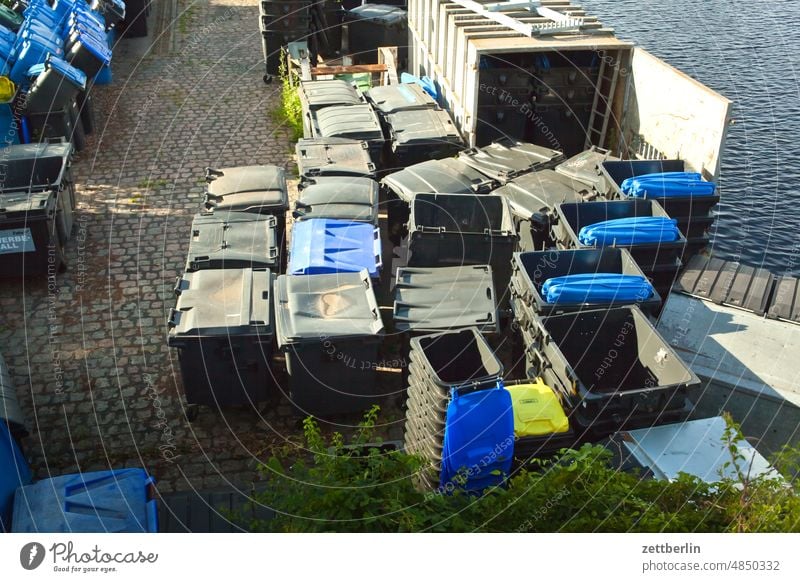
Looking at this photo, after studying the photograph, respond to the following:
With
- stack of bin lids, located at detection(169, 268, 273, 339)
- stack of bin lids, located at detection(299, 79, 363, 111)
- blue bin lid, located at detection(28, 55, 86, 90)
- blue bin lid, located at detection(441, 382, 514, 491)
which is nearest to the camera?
blue bin lid, located at detection(441, 382, 514, 491)

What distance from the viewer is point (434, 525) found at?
16.2 feet

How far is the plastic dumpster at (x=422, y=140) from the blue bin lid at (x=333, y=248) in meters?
3.12

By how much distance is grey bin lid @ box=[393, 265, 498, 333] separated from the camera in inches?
318

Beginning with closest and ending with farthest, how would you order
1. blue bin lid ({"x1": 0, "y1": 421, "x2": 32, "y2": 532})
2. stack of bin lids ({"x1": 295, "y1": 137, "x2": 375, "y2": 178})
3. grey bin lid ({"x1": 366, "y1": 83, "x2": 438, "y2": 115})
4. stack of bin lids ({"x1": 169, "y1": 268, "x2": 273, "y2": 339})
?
blue bin lid ({"x1": 0, "y1": 421, "x2": 32, "y2": 532}) < stack of bin lids ({"x1": 169, "y1": 268, "x2": 273, "y2": 339}) < stack of bin lids ({"x1": 295, "y1": 137, "x2": 375, "y2": 178}) < grey bin lid ({"x1": 366, "y1": 83, "x2": 438, "y2": 115})

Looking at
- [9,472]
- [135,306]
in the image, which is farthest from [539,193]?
[9,472]

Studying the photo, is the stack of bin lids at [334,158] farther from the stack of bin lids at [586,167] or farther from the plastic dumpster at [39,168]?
the plastic dumpster at [39,168]

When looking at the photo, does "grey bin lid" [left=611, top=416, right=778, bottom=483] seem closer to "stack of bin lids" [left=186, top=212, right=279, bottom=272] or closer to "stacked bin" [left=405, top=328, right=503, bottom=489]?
"stacked bin" [left=405, top=328, right=503, bottom=489]

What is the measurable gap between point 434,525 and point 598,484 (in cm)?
128

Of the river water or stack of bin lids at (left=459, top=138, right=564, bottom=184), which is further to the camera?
the river water

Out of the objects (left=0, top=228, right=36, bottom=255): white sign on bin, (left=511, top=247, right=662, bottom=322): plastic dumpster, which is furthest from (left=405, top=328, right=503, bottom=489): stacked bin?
(left=0, top=228, right=36, bottom=255): white sign on bin

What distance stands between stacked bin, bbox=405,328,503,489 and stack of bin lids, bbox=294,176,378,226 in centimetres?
300

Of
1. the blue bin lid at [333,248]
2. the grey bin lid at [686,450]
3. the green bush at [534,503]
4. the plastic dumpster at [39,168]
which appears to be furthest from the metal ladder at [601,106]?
the green bush at [534,503]

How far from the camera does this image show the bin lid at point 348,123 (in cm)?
1240

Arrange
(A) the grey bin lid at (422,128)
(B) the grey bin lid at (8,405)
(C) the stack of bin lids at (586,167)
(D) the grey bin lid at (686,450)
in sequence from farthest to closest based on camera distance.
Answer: (A) the grey bin lid at (422,128), (C) the stack of bin lids at (586,167), (B) the grey bin lid at (8,405), (D) the grey bin lid at (686,450)
